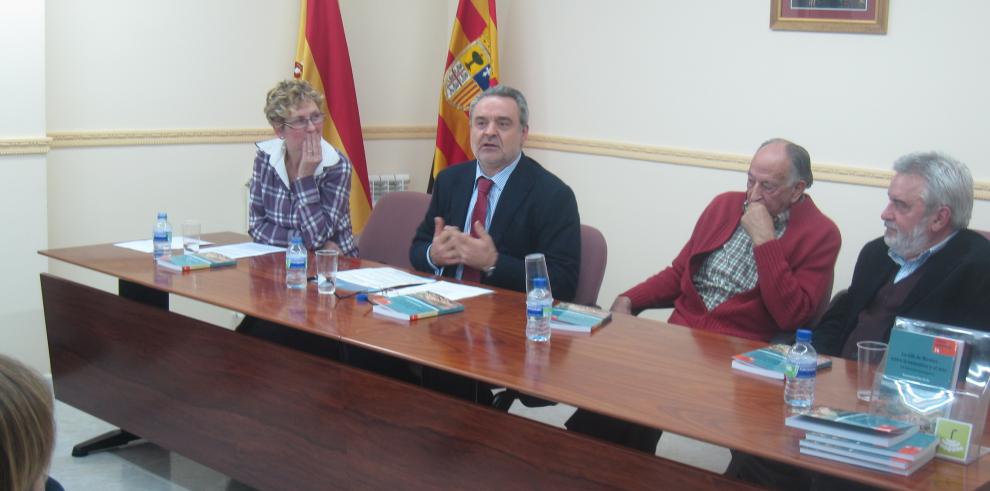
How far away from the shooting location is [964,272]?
2.61 meters

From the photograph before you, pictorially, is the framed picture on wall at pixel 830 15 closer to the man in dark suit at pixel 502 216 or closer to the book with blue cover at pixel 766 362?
the man in dark suit at pixel 502 216

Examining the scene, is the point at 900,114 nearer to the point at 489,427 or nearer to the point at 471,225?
the point at 471,225

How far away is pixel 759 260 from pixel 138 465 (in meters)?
2.21

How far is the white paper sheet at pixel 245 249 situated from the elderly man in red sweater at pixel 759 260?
4.05 feet

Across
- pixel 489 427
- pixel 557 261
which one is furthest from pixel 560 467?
pixel 557 261

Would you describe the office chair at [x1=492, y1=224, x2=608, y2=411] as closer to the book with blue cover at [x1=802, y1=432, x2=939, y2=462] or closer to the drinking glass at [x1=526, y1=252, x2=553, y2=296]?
the drinking glass at [x1=526, y1=252, x2=553, y2=296]

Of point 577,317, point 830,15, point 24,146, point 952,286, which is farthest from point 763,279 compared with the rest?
point 24,146

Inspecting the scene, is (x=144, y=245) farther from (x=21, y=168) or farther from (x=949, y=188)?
(x=949, y=188)

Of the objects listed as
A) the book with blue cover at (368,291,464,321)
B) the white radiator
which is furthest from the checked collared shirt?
the white radiator

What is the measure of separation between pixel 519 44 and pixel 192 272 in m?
2.75

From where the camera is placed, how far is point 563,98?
207 inches

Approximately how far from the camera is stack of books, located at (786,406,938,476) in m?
1.75

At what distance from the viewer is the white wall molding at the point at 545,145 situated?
4.07m

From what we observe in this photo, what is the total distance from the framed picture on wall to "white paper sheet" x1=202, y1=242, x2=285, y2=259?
7.65ft
